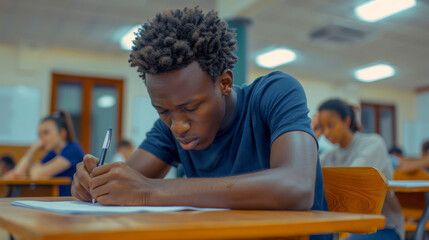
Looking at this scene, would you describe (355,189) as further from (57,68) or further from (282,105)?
(57,68)

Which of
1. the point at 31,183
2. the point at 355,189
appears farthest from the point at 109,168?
the point at 31,183

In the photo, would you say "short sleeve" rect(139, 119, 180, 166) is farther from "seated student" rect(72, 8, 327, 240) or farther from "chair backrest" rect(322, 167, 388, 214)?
"chair backrest" rect(322, 167, 388, 214)

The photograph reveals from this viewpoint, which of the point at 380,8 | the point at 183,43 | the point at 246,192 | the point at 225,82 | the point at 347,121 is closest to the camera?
the point at 246,192

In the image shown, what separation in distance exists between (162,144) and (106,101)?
6074mm

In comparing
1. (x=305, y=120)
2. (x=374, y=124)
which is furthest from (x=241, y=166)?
(x=374, y=124)

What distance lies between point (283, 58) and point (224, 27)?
6.14m

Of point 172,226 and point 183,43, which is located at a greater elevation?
point 183,43

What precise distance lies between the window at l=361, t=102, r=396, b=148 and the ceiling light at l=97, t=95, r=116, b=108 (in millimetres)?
5479

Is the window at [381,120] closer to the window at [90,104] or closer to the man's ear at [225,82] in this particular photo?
the window at [90,104]

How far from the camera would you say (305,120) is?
3.10ft

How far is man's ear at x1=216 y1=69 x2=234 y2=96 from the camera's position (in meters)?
1.07

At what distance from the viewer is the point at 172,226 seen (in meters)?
0.51

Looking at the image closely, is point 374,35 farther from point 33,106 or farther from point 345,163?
point 33,106

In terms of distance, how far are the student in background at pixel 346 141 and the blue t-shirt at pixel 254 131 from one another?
1.24 meters
